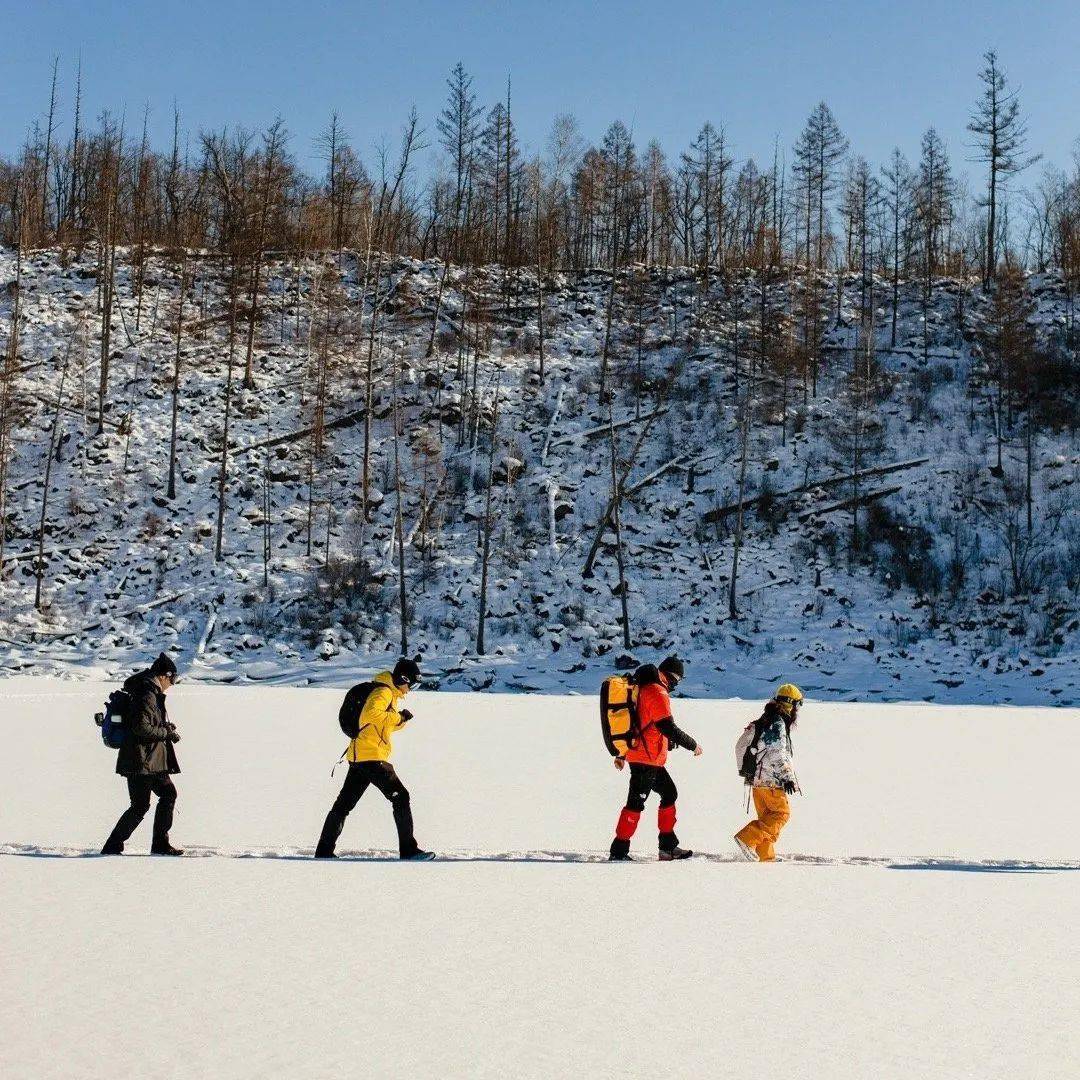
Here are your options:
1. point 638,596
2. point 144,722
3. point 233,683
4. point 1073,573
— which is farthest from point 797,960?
point 1073,573

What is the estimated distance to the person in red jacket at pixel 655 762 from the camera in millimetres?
7910

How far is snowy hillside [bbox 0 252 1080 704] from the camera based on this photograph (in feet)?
92.9

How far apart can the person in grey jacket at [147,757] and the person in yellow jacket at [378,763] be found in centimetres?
124

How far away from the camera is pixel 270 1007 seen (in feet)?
14.3

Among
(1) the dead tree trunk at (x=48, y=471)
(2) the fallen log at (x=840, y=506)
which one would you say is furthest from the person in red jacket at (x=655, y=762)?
(2) the fallen log at (x=840, y=506)

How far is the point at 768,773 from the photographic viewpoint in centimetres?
809

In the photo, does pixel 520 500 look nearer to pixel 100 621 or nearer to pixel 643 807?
pixel 100 621

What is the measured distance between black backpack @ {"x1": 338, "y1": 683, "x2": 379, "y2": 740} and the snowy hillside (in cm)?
1835

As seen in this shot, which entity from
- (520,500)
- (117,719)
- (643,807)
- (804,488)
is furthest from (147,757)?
(804,488)

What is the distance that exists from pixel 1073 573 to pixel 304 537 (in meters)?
23.7

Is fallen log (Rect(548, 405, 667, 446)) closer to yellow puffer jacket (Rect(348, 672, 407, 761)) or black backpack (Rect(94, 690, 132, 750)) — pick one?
yellow puffer jacket (Rect(348, 672, 407, 761))

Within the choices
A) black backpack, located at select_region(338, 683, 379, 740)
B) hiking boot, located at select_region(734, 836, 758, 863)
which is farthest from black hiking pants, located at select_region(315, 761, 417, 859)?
hiking boot, located at select_region(734, 836, 758, 863)

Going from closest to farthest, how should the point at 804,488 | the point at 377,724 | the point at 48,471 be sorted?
the point at 377,724, the point at 48,471, the point at 804,488

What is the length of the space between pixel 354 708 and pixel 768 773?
3267mm
